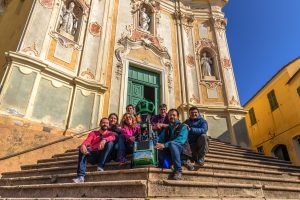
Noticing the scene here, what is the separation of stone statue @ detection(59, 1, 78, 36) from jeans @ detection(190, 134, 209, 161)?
26.0 ft

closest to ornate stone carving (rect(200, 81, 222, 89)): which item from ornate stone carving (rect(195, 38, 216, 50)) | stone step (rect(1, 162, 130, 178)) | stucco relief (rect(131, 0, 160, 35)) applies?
ornate stone carving (rect(195, 38, 216, 50))

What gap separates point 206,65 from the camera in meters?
13.5

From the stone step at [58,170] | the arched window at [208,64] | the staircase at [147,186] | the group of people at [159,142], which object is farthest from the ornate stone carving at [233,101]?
the stone step at [58,170]

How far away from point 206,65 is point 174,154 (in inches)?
413

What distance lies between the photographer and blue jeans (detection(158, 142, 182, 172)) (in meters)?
3.75

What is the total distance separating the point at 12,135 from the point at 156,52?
7.84m

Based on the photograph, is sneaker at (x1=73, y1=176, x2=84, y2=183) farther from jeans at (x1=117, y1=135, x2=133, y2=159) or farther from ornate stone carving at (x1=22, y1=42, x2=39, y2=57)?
ornate stone carving at (x1=22, y1=42, x2=39, y2=57)

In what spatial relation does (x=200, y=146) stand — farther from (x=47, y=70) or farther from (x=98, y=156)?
(x=47, y=70)

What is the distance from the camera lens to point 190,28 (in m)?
14.5

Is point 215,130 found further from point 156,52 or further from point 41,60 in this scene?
point 41,60

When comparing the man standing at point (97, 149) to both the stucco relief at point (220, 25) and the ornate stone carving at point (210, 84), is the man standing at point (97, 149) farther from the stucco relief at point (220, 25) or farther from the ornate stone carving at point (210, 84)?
the stucco relief at point (220, 25)

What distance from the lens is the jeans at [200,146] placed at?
4.49 m

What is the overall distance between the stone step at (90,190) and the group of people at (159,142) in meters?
0.25

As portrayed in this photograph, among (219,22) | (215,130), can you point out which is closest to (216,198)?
(215,130)
